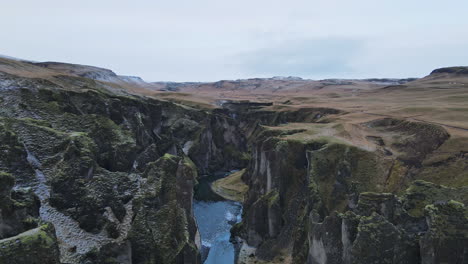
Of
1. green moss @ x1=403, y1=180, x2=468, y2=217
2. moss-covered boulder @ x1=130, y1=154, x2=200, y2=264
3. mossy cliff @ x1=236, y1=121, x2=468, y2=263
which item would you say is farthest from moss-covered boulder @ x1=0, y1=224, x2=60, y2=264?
green moss @ x1=403, y1=180, x2=468, y2=217

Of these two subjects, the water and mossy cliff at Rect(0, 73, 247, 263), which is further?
the water

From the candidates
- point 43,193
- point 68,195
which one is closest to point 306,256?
point 68,195

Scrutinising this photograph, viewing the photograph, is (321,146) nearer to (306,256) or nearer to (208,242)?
(306,256)

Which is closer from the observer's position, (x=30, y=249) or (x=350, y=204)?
(x=30, y=249)

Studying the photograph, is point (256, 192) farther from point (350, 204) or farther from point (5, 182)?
point (5, 182)

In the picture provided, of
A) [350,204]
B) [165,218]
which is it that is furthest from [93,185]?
[350,204]

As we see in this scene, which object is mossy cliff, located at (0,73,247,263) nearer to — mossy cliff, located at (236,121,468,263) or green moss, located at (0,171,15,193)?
green moss, located at (0,171,15,193)
